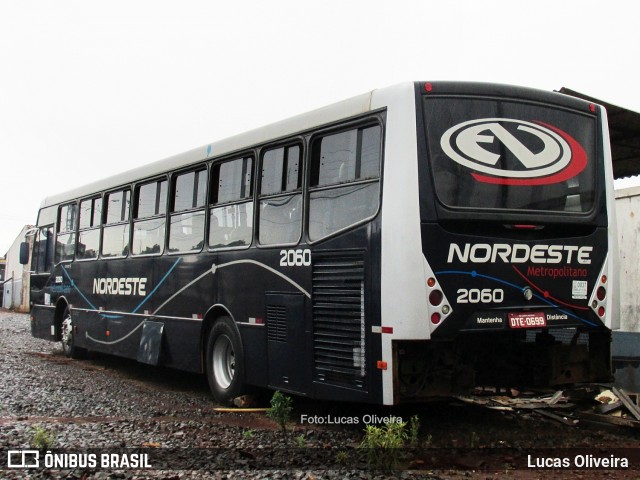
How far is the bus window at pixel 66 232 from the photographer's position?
579 inches

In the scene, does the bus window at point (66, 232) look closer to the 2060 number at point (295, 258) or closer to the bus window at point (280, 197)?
the bus window at point (280, 197)

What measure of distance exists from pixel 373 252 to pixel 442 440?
192 cm

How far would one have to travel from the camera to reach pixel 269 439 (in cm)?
726

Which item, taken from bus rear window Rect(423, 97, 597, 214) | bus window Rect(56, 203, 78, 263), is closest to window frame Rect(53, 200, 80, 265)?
A: bus window Rect(56, 203, 78, 263)

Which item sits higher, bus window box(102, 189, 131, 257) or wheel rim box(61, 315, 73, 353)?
bus window box(102, 189, 131, 257)

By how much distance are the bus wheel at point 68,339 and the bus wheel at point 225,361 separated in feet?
19.6

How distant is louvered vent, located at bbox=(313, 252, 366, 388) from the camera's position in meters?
7.06

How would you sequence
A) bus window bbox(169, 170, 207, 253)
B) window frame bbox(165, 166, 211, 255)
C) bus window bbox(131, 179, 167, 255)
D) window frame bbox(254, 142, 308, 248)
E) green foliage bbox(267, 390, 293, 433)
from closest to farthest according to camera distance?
green foliage bbox(267, 390, 293, 433) → window frame bbox(254, 142, 308, 248) → window frame bbox(165, 166, 211, 255) → bus window bbox(169, 170, 207, 253) → bus window bbox(131, 179, 167, 255)

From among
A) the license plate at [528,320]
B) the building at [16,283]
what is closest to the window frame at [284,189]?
the license plate at [528,320]

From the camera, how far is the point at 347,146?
24.5ft

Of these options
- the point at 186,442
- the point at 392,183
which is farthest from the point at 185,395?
the point at 392,183

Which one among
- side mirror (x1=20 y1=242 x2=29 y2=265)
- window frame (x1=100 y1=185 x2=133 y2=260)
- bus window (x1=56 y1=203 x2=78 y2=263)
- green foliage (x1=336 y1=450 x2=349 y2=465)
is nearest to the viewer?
green foliage (x1=336 y1=450 x2=349 y2=465)

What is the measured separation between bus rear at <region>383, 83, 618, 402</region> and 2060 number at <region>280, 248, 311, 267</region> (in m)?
1.55

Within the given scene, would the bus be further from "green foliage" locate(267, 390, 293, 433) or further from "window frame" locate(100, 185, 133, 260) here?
"window frame" locate(100, 185, 133, 260)
